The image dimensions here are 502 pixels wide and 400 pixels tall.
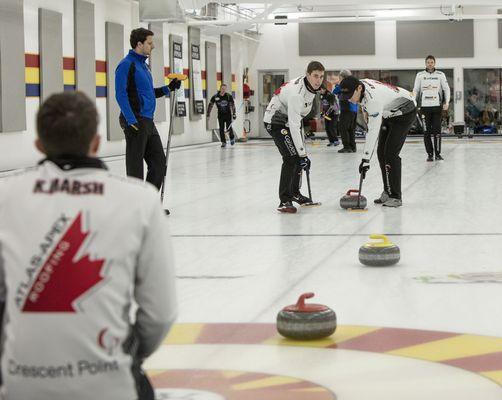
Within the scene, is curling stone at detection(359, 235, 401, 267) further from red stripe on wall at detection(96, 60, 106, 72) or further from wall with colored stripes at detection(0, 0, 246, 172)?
red stripe on wall at detection(96, 60, 106, 72)

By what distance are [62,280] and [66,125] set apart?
32cm

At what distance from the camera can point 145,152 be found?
869 centimetres

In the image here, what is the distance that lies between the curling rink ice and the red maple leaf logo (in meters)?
1.32

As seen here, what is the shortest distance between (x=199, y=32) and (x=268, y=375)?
2309 cm

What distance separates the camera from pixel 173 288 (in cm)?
221

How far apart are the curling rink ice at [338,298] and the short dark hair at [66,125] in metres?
1.34

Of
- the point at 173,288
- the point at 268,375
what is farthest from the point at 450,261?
the point at 173,288

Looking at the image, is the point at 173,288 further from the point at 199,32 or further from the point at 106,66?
the point at 199,32

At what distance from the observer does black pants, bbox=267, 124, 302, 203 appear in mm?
9312

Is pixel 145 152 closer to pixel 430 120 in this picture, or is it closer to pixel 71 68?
pixel 430 120

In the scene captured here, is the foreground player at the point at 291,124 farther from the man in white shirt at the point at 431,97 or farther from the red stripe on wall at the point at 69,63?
the red stripe on wall at the point at 69,63

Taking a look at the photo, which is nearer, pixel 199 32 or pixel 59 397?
pixel 59 397

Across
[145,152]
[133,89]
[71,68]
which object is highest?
[71,68]

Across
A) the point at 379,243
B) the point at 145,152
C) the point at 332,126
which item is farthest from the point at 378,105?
the point at 332,126
